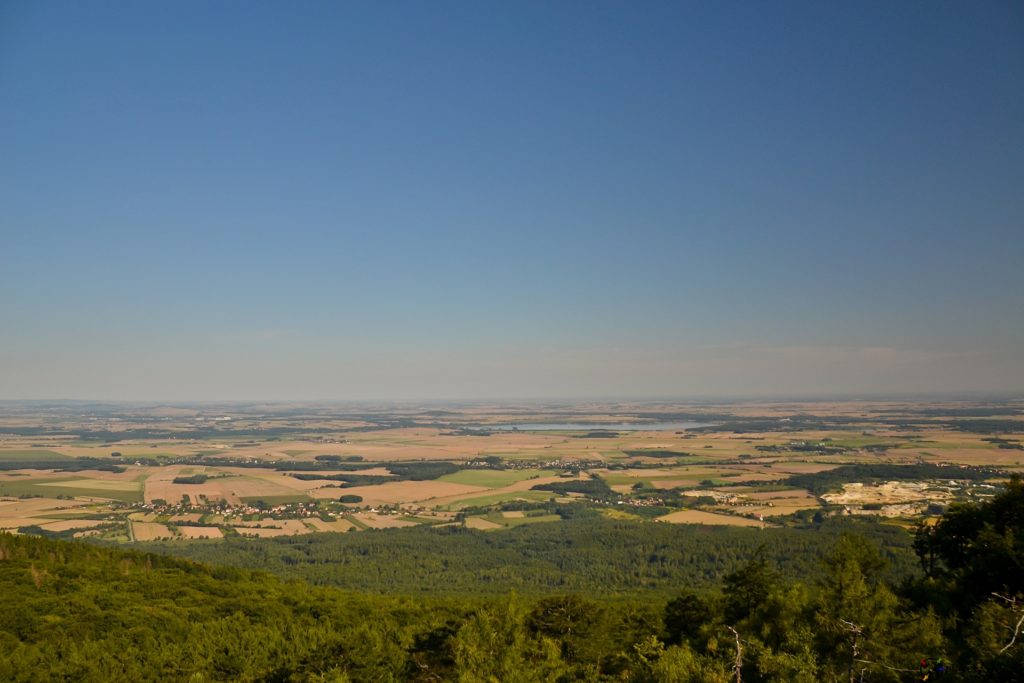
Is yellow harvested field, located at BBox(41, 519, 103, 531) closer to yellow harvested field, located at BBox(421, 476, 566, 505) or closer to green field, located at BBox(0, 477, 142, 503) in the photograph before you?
green field, located at BBox(0, 477, 142, 503)

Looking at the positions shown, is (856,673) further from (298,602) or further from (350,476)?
(350,476)

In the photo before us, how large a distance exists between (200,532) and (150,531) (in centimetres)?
698

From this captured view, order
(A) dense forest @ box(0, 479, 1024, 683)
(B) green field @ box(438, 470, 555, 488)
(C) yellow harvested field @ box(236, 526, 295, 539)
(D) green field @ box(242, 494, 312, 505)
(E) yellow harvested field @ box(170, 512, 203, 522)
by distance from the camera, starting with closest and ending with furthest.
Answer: (A) dense forest @ box(0, 479, 1024, 683), (C) yellow harvested field @ box(236, 526, 295, 539), (E) yellow harvested field @ box(170, 512, 203, 522), (D) green field @ box(242, 494, 312, 505), (B) green field @ box(438, 470, 555, 488)

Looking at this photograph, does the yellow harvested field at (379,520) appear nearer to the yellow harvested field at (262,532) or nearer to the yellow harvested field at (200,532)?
the yellow harvested field at (262,532)

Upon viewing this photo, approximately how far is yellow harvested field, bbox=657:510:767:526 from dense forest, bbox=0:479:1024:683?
4420 centimetres

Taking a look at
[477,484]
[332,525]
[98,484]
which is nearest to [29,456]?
[98,484]

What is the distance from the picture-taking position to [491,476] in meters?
142

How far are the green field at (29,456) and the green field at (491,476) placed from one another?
10553 centimetres

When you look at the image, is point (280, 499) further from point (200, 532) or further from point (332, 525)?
point (332, 525)

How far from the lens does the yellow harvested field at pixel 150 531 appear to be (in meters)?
86.4

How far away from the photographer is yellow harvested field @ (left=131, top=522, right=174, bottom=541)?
8645cm

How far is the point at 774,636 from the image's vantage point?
30.1 metres

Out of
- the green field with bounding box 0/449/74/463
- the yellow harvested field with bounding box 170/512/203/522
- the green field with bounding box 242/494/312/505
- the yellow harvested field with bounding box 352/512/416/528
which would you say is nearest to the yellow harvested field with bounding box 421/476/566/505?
the yellow harvested field with bounding box 352/512/416/528

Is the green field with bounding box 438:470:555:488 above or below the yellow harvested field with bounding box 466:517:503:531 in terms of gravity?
below
